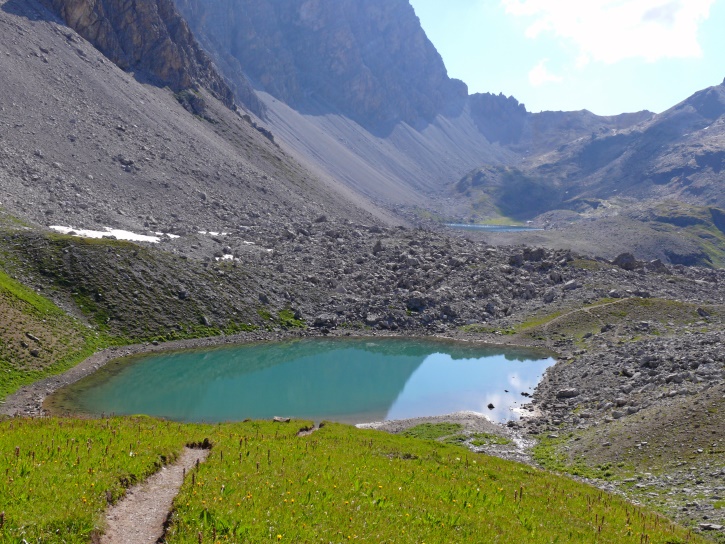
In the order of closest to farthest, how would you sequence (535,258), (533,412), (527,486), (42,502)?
(42,502) → (527,486) → (533,412) → (535,258)

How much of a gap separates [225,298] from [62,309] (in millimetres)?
21299

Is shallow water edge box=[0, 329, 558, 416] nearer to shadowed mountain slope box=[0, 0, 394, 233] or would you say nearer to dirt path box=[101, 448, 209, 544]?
dirt path box=[101, 448, 209, 544]

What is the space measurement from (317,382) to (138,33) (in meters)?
150

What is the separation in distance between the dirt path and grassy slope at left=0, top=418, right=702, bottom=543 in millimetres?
363

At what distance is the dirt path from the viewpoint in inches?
529

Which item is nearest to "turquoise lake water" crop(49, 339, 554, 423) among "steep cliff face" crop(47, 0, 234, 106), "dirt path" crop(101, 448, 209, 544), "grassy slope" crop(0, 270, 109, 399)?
"grassy slope" crop(0, 270, 109, 399)

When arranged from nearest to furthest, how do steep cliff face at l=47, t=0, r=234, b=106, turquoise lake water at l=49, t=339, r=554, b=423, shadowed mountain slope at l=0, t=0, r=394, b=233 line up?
1. turquoise lake water at l=49, t=339, r=554, b=423
2. shadowed mountain slope at l=0, t=0, r=394, b=233
3. steep cliff face at l=47, t=0, r=234, b=106

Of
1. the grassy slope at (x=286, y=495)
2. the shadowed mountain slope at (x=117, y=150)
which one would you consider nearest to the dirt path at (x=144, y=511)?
the grassy slope at (x=286, y=495)

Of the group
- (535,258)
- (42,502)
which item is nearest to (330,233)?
(535,258)

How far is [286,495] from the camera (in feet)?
53.8

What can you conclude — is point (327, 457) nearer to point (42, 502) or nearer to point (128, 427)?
point (128, 427)

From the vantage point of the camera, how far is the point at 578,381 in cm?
5925

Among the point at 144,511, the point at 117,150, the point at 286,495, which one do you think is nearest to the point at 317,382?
the point at 286,495

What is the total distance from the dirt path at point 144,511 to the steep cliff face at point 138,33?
174 metres
